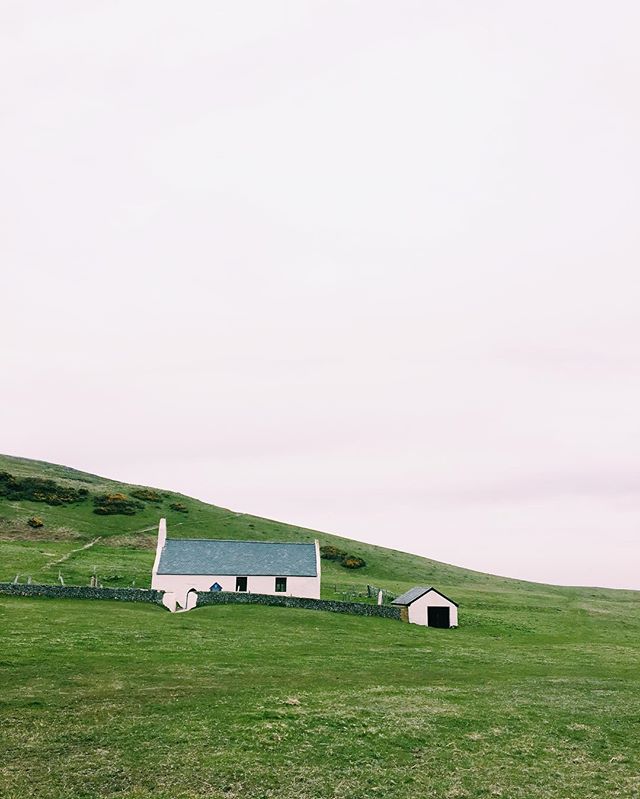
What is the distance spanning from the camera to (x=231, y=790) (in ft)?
58.6

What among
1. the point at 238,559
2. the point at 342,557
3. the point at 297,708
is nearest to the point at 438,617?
the point at 238,559

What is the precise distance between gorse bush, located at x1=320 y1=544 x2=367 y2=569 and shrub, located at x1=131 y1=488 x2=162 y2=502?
134 feet

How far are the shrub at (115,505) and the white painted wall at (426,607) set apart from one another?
73.2 meters

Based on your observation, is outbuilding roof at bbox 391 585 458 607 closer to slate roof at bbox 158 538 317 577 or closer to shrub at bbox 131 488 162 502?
slate roof at bbox 158 538 317 577

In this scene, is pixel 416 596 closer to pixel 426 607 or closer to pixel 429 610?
pixel 426 607

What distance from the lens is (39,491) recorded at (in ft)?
397

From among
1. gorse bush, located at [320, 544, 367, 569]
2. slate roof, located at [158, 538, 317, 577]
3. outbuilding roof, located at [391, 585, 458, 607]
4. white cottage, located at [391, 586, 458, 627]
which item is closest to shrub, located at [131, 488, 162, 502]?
gorse bush, located at [320, 544, 367, 569]

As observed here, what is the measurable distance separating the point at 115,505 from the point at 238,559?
2094 inches

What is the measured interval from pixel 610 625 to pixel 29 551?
71.8m

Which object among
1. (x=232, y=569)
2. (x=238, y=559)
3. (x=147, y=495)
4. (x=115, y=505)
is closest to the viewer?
(x=232, y=569)

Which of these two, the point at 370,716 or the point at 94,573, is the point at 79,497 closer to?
the point at 94,573

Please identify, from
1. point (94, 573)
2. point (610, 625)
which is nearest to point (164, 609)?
point (94, 573)

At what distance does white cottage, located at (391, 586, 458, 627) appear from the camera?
6025 centimetres

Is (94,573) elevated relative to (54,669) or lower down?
elevated
